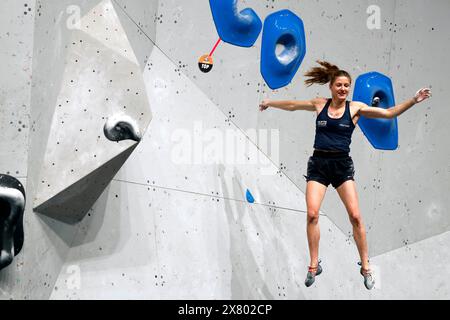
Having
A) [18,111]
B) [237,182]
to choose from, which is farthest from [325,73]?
[18,111]

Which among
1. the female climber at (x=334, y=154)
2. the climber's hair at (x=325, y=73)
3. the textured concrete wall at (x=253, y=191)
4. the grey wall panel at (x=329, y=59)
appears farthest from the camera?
the grey wall panel at (x=329, y=59)

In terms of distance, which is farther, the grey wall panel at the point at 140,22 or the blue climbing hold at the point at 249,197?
the blue climbing hold at the point at 249,197

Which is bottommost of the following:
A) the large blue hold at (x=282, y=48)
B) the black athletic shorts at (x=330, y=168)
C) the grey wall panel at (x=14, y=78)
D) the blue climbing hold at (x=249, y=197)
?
the blue climbing hold at (x=249, y=197)

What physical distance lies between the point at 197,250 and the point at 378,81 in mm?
1898

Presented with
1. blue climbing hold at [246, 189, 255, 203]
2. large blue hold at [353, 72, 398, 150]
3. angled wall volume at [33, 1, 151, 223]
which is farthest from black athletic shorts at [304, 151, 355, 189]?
large blue hold at [353, 72, 398, 150]

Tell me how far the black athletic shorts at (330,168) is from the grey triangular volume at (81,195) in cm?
108

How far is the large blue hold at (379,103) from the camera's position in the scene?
237 inches

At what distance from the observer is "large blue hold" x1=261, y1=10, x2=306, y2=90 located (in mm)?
5594

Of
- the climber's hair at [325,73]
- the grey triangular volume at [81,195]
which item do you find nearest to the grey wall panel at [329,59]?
the climber's hair at [325,73]

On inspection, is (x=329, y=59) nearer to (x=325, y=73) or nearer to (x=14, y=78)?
(x=325, y=73)

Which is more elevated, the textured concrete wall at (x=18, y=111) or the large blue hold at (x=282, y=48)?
the large blue hold at (x=282, y=48)

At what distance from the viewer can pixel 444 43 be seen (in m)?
6.34

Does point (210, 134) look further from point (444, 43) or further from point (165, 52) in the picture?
point (444, 43)

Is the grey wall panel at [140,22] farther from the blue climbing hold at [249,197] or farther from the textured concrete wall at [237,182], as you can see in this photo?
the blue climbing hold at [249,197]
